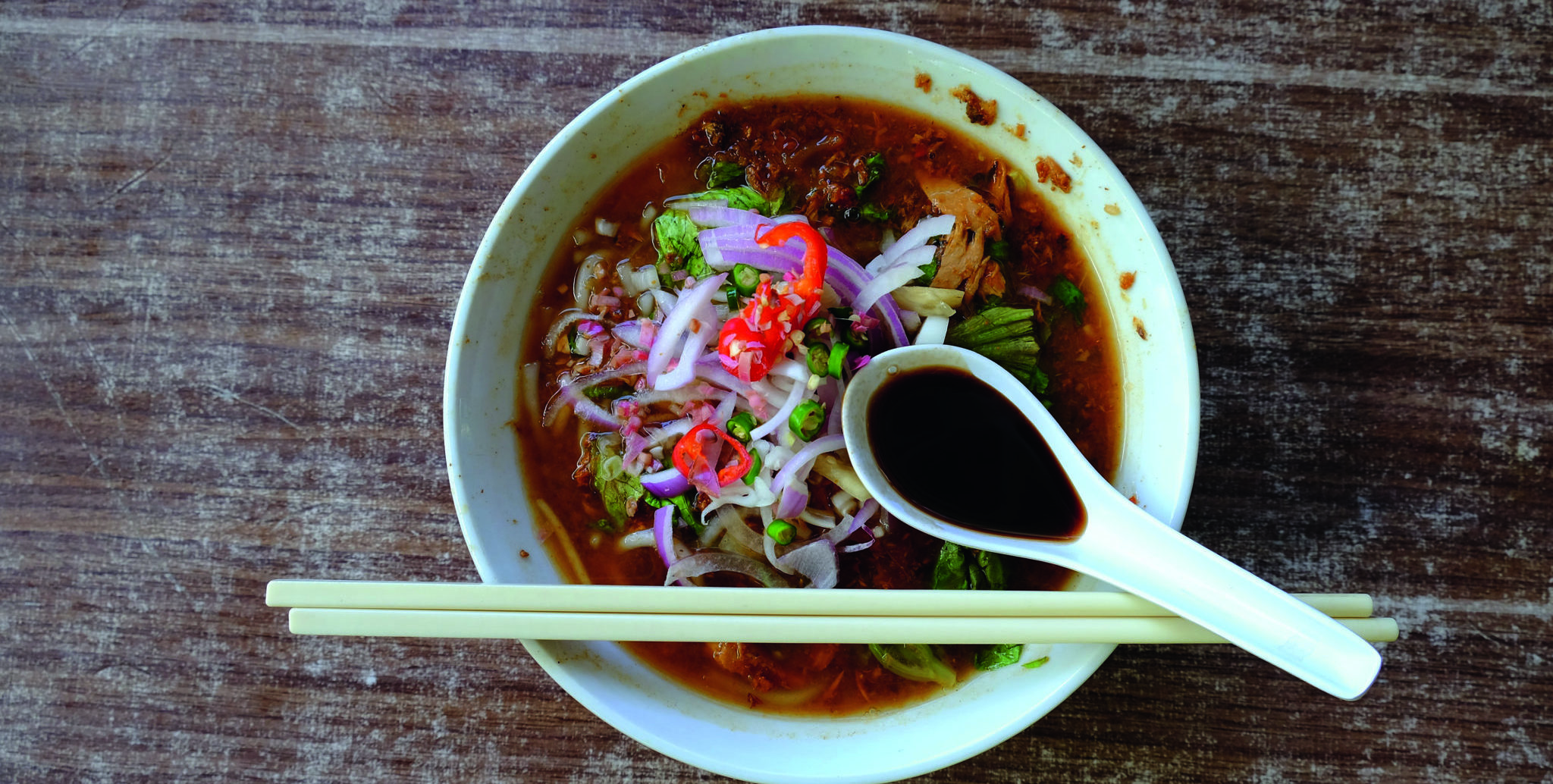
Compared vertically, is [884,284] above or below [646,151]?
below

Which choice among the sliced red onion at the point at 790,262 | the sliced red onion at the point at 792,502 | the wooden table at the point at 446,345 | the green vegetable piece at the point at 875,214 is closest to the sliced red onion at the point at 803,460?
the sliced red onion at the point at 792,502

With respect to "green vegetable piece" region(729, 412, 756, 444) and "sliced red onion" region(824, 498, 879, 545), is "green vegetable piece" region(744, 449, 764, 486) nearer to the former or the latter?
"green vegetable piece" region(729, 412, 756, 444)

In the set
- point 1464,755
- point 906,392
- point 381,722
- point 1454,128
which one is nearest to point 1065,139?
point 906,392

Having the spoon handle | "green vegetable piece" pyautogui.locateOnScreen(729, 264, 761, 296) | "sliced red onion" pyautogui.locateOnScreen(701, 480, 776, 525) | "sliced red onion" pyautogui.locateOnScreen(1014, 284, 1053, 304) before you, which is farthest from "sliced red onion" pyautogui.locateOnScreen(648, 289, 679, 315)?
the spoon handle

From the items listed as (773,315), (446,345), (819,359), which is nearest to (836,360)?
(819,359)

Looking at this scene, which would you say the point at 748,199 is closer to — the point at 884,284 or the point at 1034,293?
the point at 884,284
